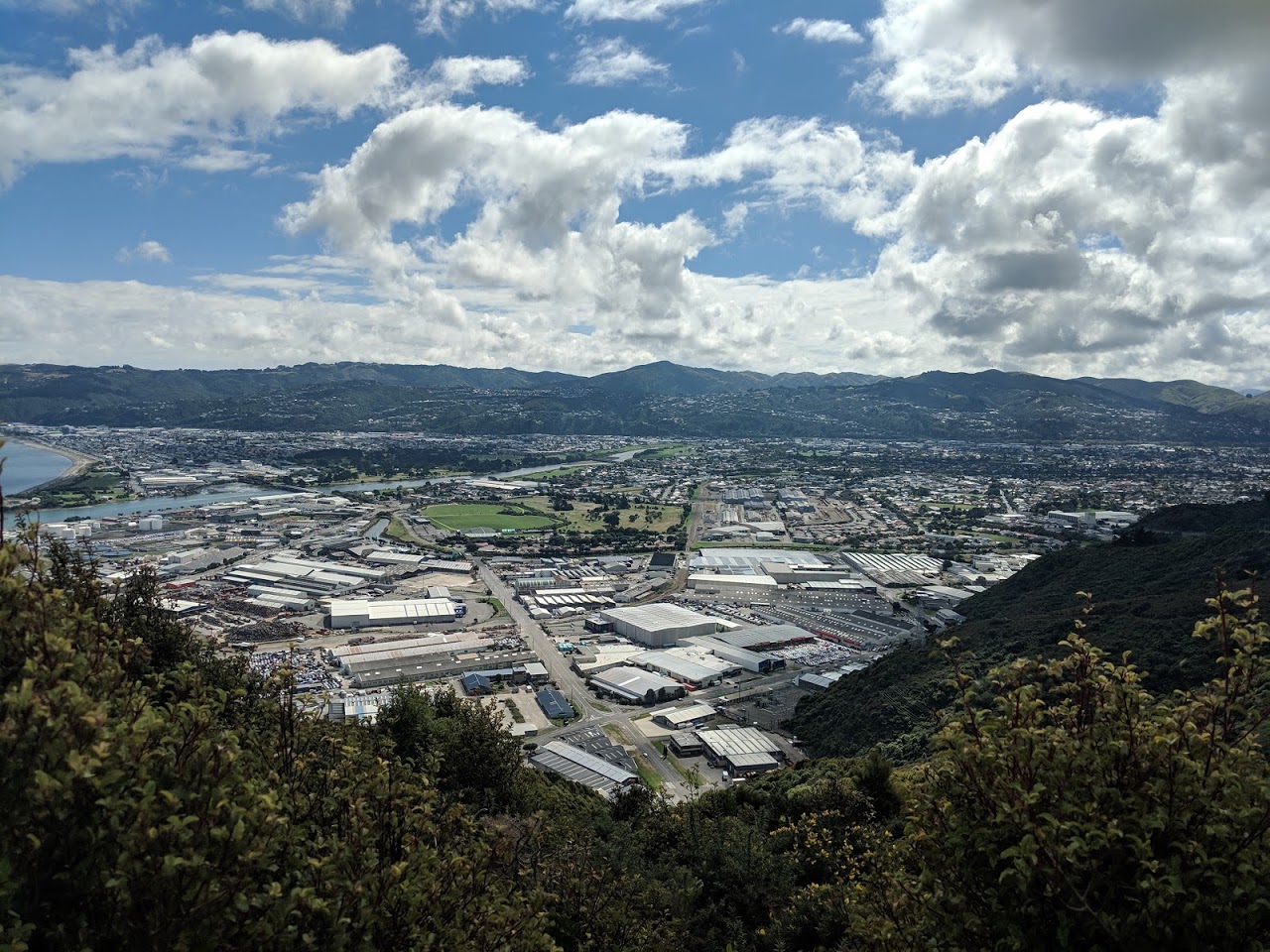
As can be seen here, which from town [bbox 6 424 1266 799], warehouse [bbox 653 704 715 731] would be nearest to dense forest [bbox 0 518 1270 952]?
town [bbox 6 424 1266 799]

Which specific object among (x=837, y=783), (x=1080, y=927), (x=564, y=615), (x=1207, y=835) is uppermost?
(x=1207, y=835)

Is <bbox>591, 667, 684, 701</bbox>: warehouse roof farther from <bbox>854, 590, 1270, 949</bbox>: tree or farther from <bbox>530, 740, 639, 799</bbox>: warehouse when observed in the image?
<bbox>854, 590, 1270, 949</bbox>: tree

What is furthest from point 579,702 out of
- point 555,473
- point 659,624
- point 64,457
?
point 64,457

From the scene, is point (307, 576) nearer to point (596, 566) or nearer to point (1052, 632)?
point (596, 566)

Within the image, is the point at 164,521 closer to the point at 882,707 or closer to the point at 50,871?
the point at 882,707

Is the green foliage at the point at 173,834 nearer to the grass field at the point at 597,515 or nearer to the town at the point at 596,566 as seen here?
the town at the point at 596,566

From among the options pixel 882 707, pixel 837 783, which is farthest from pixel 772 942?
pixel 882 707
